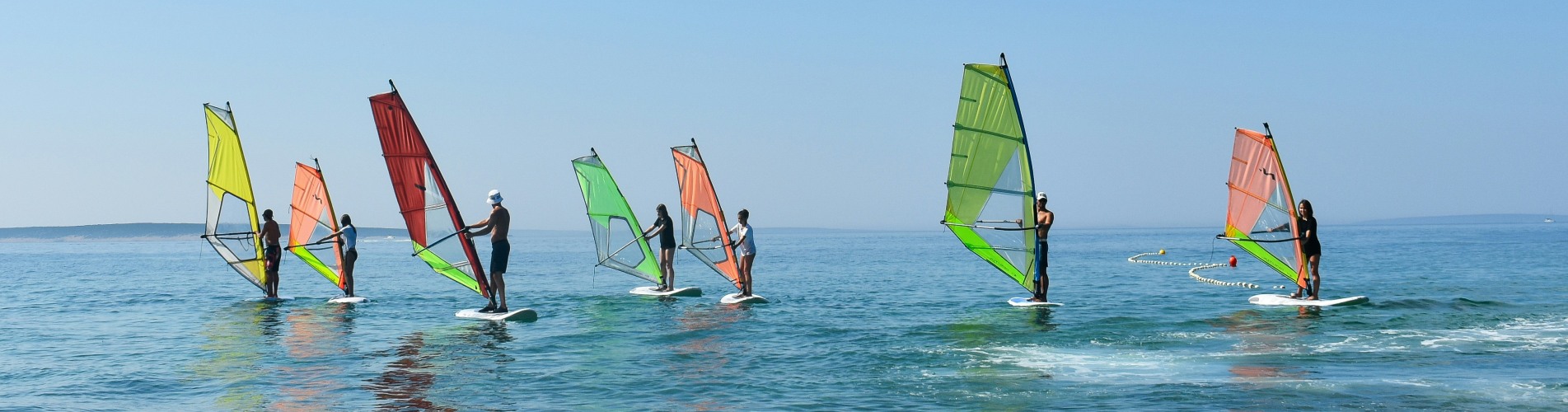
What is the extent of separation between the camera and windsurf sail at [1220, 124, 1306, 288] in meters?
18.2

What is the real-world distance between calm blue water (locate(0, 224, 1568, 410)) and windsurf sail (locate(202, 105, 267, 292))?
47.0 inches

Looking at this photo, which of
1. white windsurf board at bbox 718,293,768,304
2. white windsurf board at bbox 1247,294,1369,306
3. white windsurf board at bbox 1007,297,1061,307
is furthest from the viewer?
white windsurf board at bbox 718,293,768,304

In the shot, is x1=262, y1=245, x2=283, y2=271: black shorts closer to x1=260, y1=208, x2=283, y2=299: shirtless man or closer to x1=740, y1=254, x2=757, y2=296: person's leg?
x1=260, y1=208, x2=283, y2=299: shirtless man

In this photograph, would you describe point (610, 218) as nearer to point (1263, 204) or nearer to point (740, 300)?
point (740, 300)

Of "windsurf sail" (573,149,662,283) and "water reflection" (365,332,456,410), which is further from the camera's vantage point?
"windsurf sail" (573,149,662,283)

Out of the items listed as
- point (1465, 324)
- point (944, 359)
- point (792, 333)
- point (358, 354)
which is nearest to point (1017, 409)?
point (944, 359)

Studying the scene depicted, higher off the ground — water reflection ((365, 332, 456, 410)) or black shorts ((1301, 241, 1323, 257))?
black shorts ((1301, 241, 1323, 257))

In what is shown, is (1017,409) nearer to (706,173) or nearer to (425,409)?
(425,409)

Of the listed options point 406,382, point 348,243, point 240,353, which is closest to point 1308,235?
point 406,382

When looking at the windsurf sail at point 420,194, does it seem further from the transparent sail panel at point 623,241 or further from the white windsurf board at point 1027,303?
the white windsurf board at point 1027,303

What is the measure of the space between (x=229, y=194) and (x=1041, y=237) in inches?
572

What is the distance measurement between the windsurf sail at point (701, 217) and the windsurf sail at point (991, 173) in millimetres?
4912

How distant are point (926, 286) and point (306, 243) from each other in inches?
536

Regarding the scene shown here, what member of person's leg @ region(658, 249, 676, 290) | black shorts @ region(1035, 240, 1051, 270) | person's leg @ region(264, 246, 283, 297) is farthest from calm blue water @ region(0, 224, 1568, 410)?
→ black shorts @ region(1035, 240, 1051, 270)
